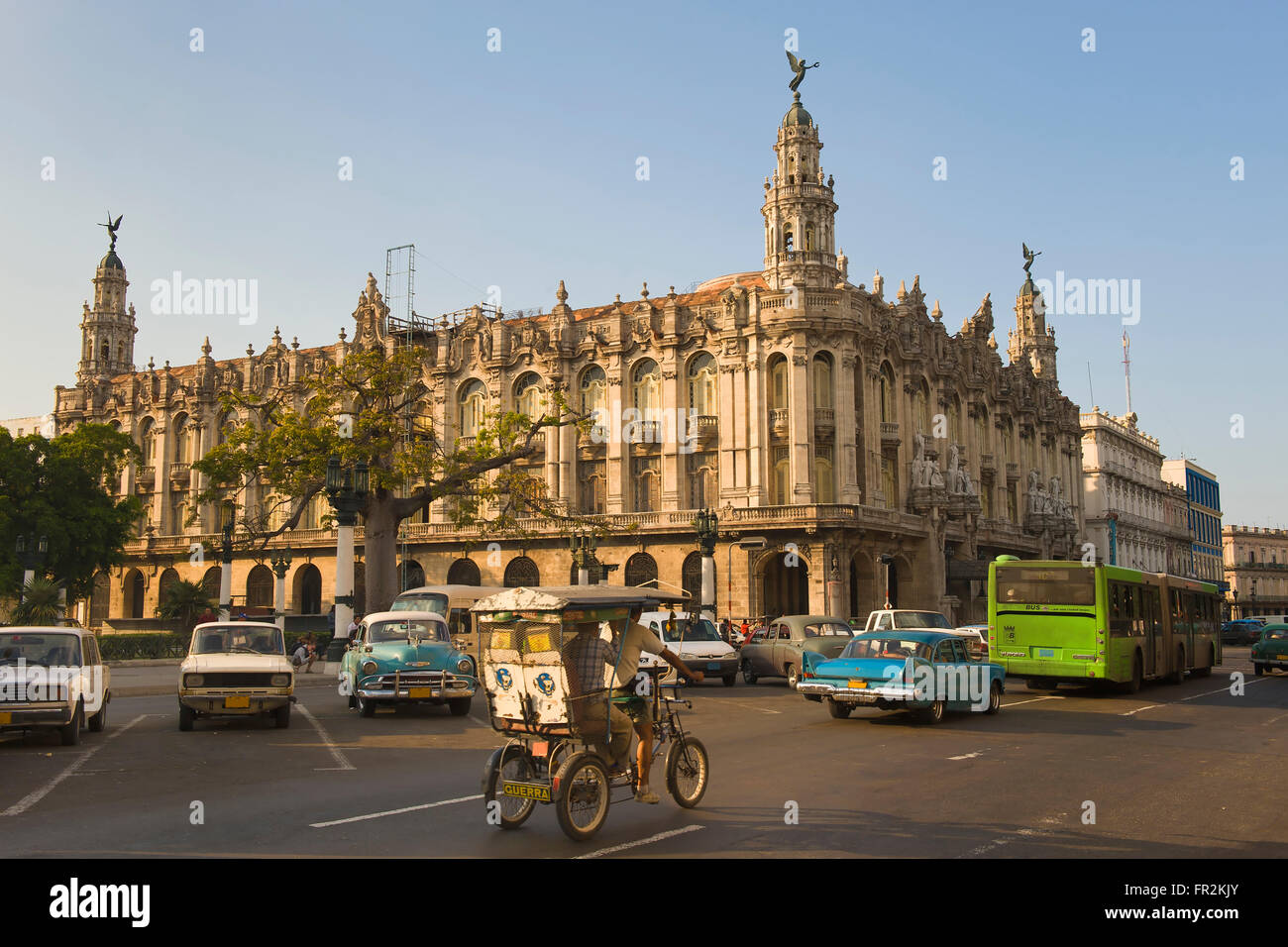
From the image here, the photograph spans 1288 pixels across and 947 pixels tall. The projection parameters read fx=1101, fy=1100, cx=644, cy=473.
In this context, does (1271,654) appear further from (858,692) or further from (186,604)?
(186,604)

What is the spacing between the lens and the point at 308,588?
2547 inches

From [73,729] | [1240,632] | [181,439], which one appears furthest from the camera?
[181,439]

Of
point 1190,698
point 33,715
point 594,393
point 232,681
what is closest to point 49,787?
point 33,715

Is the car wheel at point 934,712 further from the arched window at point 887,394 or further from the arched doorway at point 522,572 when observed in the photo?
the arched doorway at point 522,572

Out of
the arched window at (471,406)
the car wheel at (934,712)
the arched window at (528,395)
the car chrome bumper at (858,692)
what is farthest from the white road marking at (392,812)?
the arched window at (471,406)

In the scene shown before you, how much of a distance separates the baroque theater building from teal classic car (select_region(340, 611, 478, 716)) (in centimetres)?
2248

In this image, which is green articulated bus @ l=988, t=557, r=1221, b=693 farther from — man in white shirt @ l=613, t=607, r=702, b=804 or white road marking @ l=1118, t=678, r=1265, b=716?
man in white shirt @ l=613, t=607, r=702, b=804

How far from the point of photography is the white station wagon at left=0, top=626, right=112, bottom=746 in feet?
48.0

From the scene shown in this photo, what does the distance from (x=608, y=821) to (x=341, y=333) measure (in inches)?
2272

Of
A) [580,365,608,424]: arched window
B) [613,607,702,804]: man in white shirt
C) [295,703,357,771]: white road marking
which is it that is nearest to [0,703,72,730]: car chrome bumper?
[295,703,357,771]: white road marking

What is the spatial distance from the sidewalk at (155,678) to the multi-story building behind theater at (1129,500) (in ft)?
227

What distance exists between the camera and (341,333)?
63750 millimetres

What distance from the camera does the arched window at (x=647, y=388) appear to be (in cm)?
5419

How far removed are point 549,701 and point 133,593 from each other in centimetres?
6977
